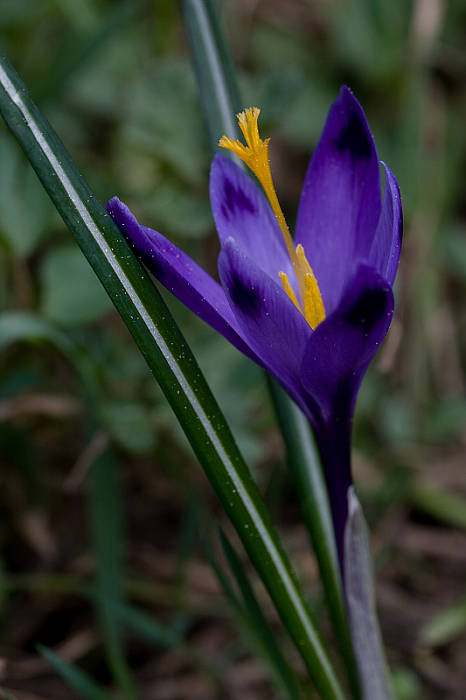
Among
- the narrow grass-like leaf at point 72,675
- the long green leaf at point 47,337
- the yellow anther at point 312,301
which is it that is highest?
the yellow anther at point 312,301

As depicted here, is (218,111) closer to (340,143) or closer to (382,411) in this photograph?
(340,143)

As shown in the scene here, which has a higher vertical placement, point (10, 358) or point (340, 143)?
point (340, 143)

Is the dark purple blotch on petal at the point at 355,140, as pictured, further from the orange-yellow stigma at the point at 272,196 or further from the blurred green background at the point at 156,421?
the blurred green background at the point at 156,421

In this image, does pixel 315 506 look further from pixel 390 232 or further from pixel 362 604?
pixel 390 232

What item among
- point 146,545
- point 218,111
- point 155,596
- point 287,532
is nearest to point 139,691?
point 155,596

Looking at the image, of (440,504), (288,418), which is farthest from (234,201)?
(440,504)

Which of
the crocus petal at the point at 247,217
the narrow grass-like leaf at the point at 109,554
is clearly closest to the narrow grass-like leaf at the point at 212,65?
the crocus petal at the point at 247,217

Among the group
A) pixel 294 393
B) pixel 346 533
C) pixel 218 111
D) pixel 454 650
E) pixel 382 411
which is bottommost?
pixel 454 650

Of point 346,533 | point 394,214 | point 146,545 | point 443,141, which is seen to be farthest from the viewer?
point 443,141
